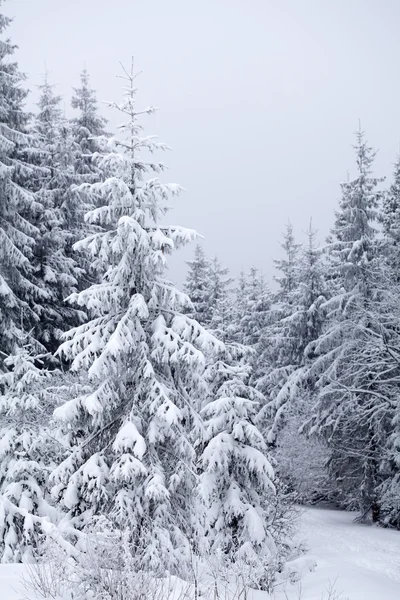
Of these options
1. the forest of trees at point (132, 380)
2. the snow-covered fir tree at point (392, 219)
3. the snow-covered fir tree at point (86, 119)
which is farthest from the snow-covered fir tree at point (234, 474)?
the snow-covered fir tree at point (86, 119)

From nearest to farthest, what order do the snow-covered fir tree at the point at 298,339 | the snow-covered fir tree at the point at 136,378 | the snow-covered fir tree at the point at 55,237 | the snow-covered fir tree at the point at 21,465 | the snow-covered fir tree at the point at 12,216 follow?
the snow-covered fir tree at the point at 21,465, the snow-covered fir tree at the point at 136,378, the snow-covered fir tree at the point at 12,216, the snow-covered fir tree at the point at 55,237, the snow-covered fir tree at the point at 298,339

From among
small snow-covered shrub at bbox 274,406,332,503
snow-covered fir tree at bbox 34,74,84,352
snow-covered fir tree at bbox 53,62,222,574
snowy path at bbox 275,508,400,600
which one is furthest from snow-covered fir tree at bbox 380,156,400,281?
snow-covered fir tree at bbox 34,74,84,352

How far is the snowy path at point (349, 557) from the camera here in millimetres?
10781

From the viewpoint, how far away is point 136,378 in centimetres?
1195

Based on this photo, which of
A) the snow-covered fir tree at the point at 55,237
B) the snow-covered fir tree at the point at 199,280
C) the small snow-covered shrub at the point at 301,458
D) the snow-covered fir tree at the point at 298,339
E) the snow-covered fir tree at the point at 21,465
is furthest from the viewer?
the snow-covered fir tree at the point at 199,280

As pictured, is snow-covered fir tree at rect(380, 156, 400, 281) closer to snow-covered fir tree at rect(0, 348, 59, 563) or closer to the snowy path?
the snowy path

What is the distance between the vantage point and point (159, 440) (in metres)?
11.3

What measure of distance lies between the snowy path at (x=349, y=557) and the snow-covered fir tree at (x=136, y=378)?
3449 mm

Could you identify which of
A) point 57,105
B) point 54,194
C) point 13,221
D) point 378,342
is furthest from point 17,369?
point 57,105

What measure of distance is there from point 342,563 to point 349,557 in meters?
4.59

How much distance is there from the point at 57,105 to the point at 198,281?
56.4 ft

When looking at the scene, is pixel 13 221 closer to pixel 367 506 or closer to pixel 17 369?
pixel 17 369

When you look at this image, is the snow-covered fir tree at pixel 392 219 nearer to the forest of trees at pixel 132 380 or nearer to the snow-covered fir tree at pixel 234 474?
the forest of trees at pixel 132 380

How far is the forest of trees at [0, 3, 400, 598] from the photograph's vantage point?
34.5 ft
